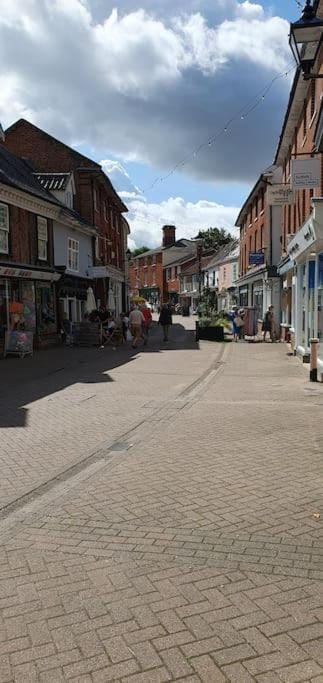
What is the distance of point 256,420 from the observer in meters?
8.35

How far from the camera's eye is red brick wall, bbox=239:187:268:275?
30.7 m

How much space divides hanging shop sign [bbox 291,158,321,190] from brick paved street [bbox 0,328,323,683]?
7746 mm

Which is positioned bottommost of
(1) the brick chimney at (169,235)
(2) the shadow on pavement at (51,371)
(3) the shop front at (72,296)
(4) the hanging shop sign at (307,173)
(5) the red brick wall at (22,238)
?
(2) the shadow on pavement at (51,371)

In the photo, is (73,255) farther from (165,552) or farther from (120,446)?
(165,552)

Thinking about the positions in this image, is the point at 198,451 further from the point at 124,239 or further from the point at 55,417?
the point at 124,239

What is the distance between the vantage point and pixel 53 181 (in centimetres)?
2638

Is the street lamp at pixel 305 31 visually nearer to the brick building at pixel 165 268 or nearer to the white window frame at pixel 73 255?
the white window frame at pixel 73 255

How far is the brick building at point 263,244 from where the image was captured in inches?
1104

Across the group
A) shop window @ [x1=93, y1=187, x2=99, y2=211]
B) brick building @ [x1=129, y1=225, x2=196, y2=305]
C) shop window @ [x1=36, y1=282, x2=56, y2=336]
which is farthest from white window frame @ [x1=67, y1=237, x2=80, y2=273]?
brick building @ [x1=129, y1=225, x2=196, y2=305]

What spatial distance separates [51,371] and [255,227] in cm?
2251

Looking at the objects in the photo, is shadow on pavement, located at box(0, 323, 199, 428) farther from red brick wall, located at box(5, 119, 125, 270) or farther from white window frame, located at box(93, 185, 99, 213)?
white window frame, located at box(93, 185, 99, 213)

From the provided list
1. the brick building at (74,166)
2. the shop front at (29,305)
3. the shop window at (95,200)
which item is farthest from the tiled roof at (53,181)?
the shop front at (29,305)

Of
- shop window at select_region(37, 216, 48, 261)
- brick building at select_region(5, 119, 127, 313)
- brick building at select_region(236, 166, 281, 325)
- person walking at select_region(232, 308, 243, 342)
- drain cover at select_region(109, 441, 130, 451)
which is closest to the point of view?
drain cover at select_region(109, 441, 130, 451)

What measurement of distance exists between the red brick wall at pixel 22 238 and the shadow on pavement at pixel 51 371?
3.34m
